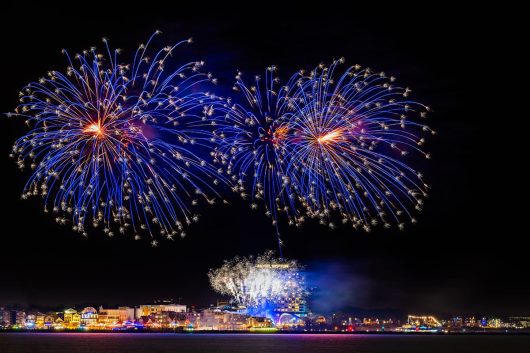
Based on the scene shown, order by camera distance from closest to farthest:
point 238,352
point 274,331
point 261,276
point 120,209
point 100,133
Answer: point 120,209
point 100,133
point 238,352
point 261,276
point 274,331

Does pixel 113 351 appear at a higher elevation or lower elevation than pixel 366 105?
lower

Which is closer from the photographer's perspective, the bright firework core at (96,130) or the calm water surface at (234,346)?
the bright firework core at (96,130)

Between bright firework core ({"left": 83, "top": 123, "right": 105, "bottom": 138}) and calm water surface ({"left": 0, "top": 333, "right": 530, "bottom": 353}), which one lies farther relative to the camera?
calm water surface ({"left": 0, "top": 333, "right": 530, "bottom": 353})

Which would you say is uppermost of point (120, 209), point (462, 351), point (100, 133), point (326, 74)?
point (326, 74)

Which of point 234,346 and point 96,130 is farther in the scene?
point 234,346

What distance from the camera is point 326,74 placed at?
34625 millimetres

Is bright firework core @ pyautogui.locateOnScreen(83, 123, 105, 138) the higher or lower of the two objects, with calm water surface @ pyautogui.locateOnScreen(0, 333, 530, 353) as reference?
higher

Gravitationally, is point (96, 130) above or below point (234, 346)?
above

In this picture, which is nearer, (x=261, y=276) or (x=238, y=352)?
(x=238, y=352)

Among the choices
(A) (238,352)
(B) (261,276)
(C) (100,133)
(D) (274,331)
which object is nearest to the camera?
(C) (100,133)

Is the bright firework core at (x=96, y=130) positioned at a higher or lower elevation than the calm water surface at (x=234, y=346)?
higher

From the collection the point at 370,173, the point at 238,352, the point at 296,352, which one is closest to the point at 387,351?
the point at 296,352

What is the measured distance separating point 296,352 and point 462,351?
90.3ft

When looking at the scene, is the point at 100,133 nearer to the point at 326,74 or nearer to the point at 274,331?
the point at 326,74
